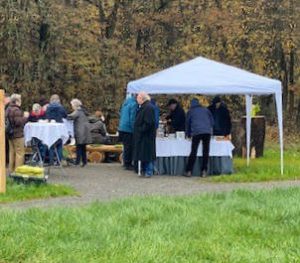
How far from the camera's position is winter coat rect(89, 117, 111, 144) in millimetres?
21172

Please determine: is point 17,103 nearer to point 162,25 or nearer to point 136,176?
point 136,176

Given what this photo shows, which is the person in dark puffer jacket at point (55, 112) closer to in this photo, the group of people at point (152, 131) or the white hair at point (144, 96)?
the group of people at point (152, 131)

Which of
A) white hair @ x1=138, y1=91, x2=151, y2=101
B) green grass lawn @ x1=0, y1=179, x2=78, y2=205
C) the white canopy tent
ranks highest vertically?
the white canopy tent

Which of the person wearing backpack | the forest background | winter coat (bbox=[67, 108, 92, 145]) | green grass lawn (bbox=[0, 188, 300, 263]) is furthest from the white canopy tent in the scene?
the forest background

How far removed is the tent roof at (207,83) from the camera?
1650cm

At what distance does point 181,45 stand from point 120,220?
859 inches

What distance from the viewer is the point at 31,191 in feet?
42.1

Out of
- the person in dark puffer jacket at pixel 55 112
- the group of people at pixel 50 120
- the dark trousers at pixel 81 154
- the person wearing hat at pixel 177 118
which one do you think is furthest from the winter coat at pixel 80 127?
the person wearing hat at pixel 177 118

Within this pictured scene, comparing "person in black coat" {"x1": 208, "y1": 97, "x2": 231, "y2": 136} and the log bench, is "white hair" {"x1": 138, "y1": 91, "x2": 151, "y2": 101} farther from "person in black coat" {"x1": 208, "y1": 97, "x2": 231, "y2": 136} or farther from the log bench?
the log bench

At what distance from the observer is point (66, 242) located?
321 inches

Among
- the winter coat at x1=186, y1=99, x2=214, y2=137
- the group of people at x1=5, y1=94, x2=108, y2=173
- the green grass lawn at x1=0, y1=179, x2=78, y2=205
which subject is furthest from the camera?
the winter coat at x1=186, y1=99, x2=214, y2=137

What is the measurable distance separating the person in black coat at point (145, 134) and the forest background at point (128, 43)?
902cm

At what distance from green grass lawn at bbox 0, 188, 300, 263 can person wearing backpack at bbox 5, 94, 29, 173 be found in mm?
4393

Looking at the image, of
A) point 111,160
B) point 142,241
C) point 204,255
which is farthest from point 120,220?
point 111,160
